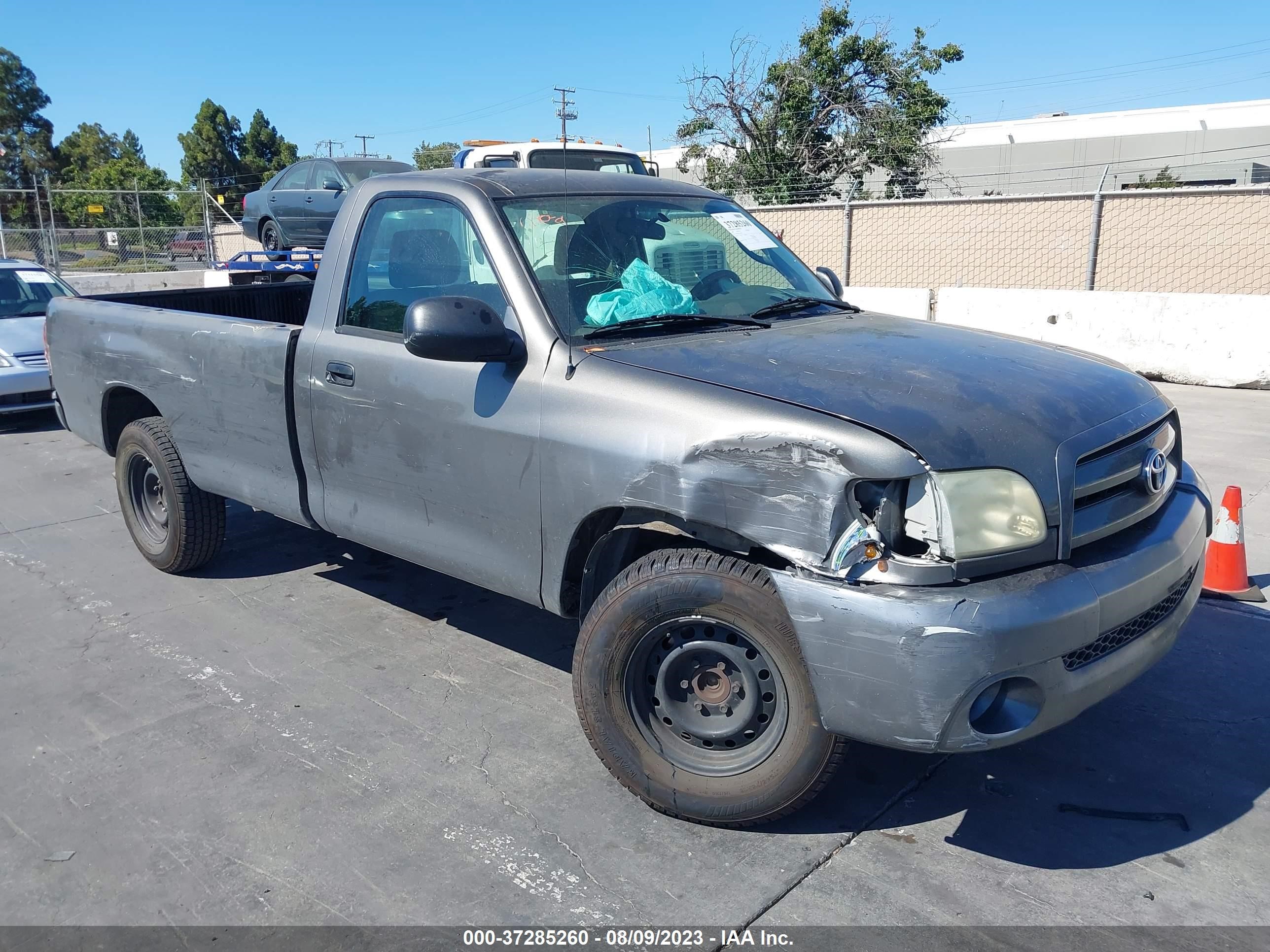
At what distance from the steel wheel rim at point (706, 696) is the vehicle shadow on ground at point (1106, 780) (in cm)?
35

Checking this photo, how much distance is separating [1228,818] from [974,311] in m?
10.2

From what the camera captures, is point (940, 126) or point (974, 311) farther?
point (940, 126)

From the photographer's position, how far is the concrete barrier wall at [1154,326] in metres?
10.3

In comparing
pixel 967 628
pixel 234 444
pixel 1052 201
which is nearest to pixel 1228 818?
pixel 967 628

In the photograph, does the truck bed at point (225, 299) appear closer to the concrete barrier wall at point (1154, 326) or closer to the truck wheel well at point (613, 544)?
the truck wheel well at point (613, 544)

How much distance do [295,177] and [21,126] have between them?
6166cm

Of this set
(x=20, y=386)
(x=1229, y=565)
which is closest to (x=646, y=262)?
(x=1229, y=565)

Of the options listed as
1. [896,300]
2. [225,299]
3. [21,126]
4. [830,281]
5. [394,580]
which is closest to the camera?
[830,281]

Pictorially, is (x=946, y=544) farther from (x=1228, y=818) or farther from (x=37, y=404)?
(x=37, y=404)

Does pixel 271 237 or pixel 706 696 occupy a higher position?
pixel 271 237

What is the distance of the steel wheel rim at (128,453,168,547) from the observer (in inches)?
217

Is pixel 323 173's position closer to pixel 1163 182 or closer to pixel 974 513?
pixel 974 513

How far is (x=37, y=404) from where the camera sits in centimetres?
980

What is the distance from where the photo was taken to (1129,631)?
2.87m
